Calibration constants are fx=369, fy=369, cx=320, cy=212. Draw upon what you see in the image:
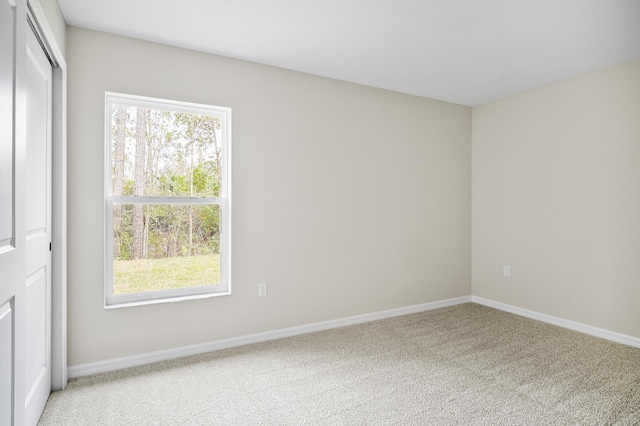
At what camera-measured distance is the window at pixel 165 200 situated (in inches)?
110

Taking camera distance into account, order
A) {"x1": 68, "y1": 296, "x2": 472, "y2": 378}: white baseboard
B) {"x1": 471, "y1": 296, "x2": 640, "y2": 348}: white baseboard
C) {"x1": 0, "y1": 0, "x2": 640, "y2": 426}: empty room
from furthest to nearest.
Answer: {"x1": 471, "y1": 296, "x2": 640, "y2": 348}: white baseboard < {"x1": 68, "y1": 296, "x2": 472, "y2": 378}: white baseboard < {"x1": 0, "y1": 0, "x2": 640, "y2": 426}: empty room

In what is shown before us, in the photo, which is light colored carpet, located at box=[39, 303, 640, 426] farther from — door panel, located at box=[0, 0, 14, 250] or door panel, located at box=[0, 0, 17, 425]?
door panel, located at box=[0, 0, 14, 250]

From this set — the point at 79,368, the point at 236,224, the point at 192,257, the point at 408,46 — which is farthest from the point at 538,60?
the point at 79,368

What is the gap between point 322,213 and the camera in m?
3.57

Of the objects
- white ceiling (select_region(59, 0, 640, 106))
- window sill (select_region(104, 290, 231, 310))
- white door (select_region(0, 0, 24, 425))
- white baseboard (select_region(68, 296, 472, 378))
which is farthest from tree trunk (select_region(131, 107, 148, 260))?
white door (select_region(0, 0, 24, 425))

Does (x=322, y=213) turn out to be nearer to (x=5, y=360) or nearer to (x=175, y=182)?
(x=175, y=182)

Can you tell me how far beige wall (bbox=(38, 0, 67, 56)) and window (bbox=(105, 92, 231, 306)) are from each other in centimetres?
42

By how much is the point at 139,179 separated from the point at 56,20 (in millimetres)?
1121

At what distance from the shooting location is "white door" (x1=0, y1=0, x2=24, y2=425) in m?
1.10

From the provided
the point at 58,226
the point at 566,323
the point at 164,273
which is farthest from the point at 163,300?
the point at 566,323

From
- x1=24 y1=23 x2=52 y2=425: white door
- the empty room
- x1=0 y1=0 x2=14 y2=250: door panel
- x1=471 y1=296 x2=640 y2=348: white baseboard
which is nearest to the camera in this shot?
x1=0 y1=0 x2=14 y2=250: door panel

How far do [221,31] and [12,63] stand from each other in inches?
68.5

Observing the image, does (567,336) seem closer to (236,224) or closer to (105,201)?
(236,224)

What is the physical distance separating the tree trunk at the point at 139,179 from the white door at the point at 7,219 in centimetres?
167
